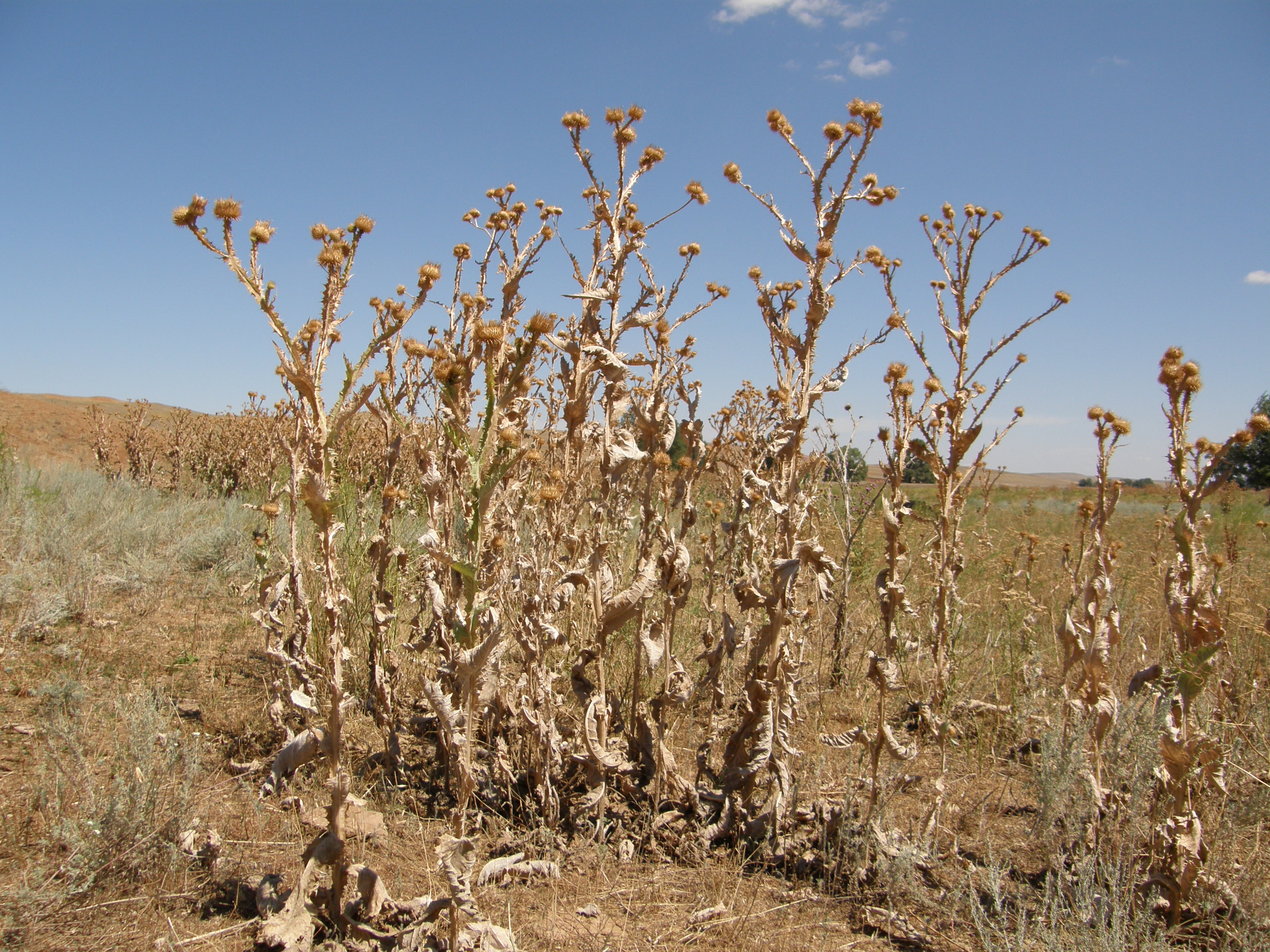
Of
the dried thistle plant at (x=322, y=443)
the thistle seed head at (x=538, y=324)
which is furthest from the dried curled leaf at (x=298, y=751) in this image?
the thistle seed head at (x=538, y=324)

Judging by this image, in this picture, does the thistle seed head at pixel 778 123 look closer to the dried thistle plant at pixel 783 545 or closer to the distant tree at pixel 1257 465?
the dried thistle plant at pixel 783 545

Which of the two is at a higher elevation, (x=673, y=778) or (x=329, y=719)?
(x=329, y=719)

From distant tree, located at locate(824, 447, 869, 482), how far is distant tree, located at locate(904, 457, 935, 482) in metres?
0.30

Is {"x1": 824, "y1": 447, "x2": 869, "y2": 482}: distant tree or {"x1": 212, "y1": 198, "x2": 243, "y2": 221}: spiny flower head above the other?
{"x1": 212, "y1": 198, "x2": 243, "y2": 221}: spiny flower head

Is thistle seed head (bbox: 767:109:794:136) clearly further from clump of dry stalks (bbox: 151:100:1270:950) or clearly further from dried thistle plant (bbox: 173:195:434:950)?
dried thistle plant (bbox: 173:195:434:950)

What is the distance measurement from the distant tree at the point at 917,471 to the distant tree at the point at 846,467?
30 centimetres

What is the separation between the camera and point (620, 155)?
2.62m

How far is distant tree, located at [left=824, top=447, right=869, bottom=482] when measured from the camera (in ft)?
14.2

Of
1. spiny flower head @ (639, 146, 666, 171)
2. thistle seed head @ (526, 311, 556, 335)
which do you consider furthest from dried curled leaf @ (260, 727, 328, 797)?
spiny flower head @ (639, 146, 666, 171)

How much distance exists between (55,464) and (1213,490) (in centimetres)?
1422

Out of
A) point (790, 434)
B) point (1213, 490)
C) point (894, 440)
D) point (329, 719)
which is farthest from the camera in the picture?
point (894, 440)

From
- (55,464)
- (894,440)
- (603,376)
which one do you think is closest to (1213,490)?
(894,440)

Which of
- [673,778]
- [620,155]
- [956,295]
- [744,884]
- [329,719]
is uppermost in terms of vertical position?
[620,155]

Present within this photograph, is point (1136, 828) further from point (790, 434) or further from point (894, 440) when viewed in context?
point (790, 434)
